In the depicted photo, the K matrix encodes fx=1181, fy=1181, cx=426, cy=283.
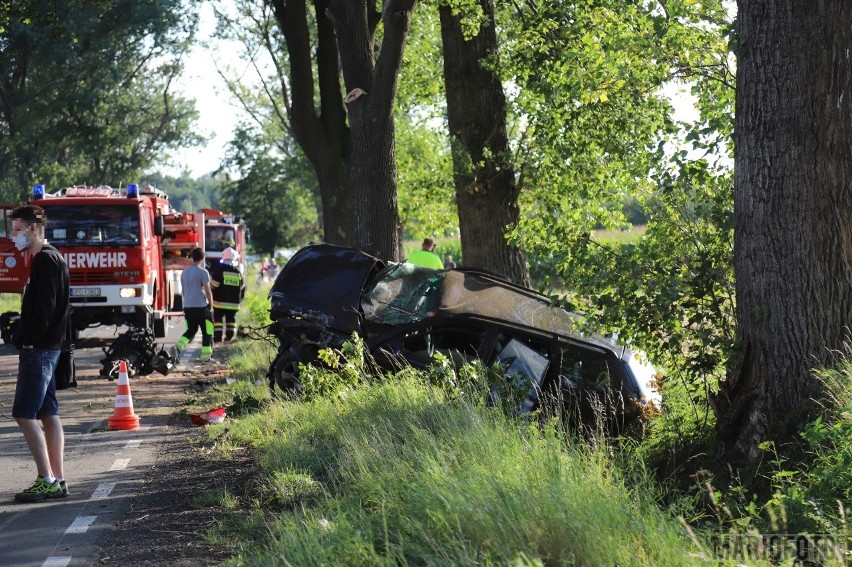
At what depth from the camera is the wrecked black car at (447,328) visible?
10.4 m

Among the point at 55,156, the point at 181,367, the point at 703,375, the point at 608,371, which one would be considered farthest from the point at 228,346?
the point at 55,156

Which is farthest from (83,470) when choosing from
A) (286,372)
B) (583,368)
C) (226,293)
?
(226,293)

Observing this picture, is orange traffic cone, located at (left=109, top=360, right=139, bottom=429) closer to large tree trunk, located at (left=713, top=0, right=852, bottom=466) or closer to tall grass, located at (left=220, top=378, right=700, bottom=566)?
tall grass, located at (left=220, top=378, right=700, bottom=566)

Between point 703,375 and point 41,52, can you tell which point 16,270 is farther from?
point 41,52

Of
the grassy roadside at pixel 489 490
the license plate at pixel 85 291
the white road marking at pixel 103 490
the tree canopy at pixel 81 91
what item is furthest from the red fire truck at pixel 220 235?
the white road marking at pixel 103 490

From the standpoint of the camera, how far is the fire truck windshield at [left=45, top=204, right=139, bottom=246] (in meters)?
19.3

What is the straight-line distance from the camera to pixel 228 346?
2494cm

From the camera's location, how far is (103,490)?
924 centimetres

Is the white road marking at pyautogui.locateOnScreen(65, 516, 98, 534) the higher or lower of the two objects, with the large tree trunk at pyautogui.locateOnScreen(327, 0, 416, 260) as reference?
lower

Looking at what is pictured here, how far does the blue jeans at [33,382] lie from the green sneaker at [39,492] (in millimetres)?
497

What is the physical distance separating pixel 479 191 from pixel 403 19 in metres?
3.47

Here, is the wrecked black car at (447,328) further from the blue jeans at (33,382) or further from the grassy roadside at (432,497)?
the blue jeans at (33,382)

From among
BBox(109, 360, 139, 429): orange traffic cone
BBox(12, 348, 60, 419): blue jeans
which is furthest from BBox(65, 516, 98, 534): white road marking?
BBox(109, 360, 139, 429): orange traffic cone

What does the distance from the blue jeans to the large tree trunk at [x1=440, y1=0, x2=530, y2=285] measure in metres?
9.12
